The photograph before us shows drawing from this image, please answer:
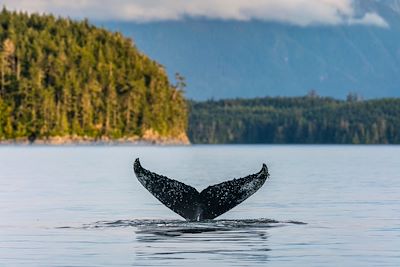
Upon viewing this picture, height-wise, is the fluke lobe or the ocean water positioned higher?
the fluke lobe

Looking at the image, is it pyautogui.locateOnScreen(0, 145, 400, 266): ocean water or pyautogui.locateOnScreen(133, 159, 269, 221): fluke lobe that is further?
pyautogui.locateOnScreen(133, 159, 269, 221): fluke lobe

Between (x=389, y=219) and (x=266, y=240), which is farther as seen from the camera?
(x=389, y=219)

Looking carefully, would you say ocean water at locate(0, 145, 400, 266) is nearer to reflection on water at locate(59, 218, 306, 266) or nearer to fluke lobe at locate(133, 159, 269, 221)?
reflection on water at locate(59, 218, 306, 266)

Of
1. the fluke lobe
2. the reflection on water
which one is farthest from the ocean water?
the fluke lobe

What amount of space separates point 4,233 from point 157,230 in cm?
521

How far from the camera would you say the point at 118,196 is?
204 ft

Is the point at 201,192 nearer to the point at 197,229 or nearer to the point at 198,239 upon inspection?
the point at 198,239

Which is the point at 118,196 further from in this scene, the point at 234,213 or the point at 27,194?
the point at 234,213

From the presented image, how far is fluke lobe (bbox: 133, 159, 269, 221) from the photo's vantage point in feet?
122

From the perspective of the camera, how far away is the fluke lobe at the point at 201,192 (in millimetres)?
37188

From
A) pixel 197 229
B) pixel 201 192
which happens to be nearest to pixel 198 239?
pixel 201 192

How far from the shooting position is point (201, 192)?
124 feet

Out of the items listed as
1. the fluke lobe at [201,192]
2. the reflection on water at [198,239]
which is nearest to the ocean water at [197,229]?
the reflection on water at [198,239]

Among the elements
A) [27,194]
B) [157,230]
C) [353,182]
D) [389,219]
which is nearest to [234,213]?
[389,219]
